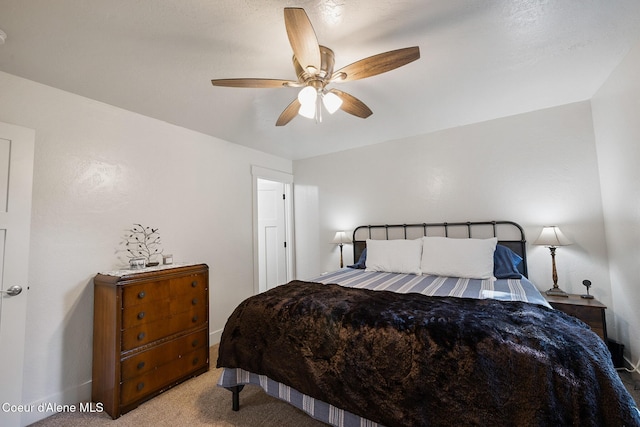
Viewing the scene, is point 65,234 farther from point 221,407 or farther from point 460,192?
point 460,192

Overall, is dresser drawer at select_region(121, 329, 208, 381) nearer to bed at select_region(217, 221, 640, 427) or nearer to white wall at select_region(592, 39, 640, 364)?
bed at select_region(217, 221, 640, 427)

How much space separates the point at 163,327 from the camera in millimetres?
2162

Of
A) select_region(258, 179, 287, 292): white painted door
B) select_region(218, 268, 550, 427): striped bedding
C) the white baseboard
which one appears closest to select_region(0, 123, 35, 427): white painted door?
the white baseboard

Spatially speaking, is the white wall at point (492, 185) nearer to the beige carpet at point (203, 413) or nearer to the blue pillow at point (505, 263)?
the blue pillow at point (505, 263)

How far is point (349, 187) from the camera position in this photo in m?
3.96

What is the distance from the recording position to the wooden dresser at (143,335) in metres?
1.90

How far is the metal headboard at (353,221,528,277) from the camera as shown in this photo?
9.31ft

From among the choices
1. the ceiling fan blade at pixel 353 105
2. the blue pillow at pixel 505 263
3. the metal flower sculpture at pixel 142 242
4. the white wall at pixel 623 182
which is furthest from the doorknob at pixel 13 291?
the white wall at pixel 623 182

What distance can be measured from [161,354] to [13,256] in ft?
3.99

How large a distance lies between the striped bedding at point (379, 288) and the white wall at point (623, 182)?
0.75 metres

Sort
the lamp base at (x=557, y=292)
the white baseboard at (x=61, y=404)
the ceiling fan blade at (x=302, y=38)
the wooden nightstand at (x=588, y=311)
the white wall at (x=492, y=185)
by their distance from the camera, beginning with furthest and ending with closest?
the white wall at (x=492, y=185), the lamp base at (x=557, y=292), the wooden nightstand at (x=588, y=311), the white baseboard at (x=61, y=404), the ceiling fan blade at (x=302, y=38)

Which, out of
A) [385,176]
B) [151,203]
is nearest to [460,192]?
[385,176]

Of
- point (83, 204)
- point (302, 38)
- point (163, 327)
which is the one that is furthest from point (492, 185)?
point (83, 204)

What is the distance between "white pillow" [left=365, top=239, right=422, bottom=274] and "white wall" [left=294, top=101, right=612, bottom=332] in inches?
23.5
